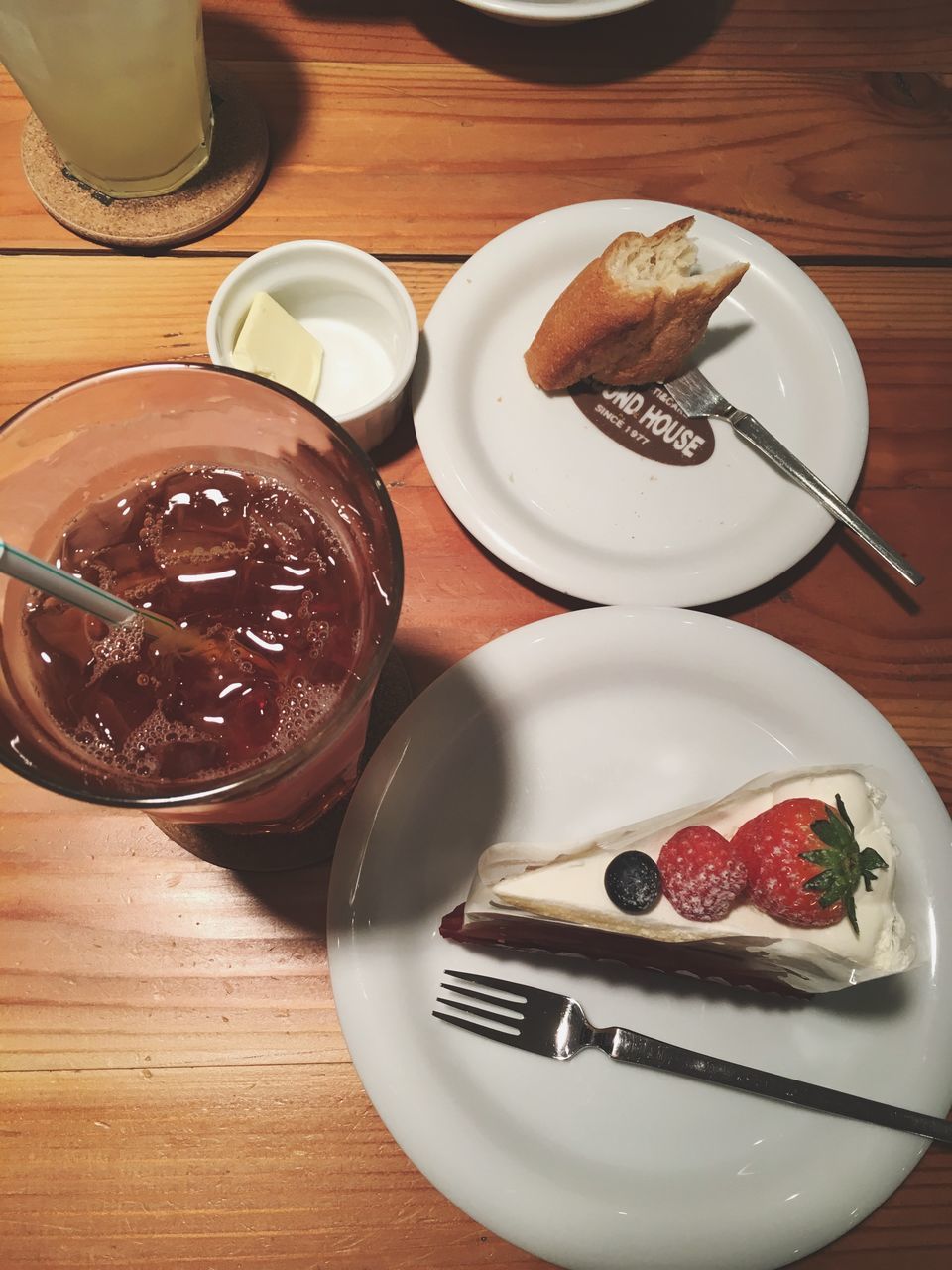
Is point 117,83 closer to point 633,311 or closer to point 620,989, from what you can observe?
point 633,311

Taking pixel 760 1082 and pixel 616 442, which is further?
pixel 616 442

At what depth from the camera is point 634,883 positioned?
41.1 inches

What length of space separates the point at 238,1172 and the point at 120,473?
79 centimetres

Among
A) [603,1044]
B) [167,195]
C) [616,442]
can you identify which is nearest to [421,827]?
[603,1044]

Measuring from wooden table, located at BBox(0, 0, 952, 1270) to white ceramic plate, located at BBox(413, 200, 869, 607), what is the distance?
0.23ft

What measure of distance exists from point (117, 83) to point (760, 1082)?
4.65ft

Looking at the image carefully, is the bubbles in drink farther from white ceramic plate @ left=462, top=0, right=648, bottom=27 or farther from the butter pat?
white ceramic plate @ left=462, top=0, right=648, bottom=27

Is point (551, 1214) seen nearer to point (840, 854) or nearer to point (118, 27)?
point (840, 854)

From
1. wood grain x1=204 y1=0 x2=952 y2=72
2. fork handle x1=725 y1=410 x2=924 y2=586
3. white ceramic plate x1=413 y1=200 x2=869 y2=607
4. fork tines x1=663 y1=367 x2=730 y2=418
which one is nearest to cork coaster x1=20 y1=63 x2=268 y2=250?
wood grain x1=204 y1=0 x2=952 y2=72

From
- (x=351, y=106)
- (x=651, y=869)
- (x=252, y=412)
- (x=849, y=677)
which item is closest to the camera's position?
(x=252, y=412)

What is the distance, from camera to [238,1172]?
1.07 meters

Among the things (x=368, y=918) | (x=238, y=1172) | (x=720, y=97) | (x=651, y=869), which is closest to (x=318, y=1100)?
(x=238, y=1172)

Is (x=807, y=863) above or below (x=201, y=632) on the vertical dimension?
below

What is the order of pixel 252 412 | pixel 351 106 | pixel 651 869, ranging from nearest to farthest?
pixel 252 412, pixel 651 869, pixel 351 106
